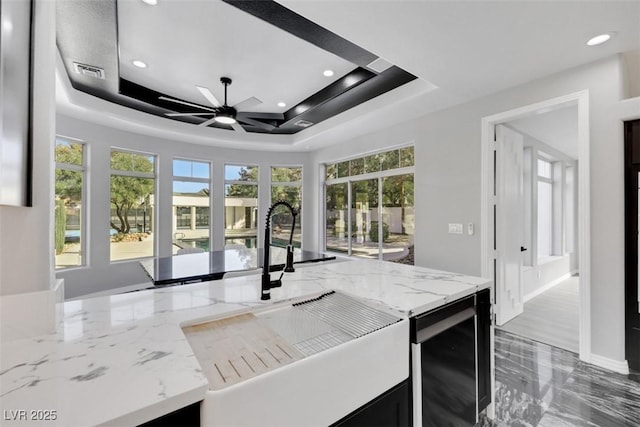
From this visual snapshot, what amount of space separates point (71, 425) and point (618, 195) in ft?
11.8

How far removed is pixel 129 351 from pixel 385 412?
3.28 feet

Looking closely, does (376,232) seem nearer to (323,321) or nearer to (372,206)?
(372,206)

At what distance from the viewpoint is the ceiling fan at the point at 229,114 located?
3.11m

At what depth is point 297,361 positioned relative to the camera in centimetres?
89

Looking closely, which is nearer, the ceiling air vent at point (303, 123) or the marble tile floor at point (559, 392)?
the marble tile floor at point (559, 392)

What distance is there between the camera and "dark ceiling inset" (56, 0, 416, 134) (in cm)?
222

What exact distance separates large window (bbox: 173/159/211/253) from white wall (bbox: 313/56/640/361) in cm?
324

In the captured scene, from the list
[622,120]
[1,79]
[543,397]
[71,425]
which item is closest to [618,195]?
[622,120]

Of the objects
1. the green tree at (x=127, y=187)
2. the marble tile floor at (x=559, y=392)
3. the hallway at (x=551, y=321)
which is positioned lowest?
the marble tile floor at (x=559, y=392)

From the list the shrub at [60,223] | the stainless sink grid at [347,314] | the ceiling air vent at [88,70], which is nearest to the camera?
the stainless sink grid at [347,314]

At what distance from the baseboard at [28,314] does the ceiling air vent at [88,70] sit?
3258 millimetres

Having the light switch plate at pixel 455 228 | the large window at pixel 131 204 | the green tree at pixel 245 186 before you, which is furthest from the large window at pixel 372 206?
the large window at pixel 131 204

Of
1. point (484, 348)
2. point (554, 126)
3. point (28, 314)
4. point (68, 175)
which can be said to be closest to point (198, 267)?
point (28, 314)

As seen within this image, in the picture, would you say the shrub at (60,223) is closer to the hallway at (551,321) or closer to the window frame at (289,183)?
the window frame at (289,183)
